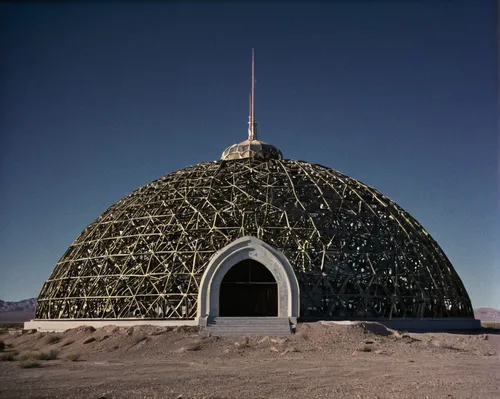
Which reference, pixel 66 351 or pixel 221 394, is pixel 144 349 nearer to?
pixel 66 351

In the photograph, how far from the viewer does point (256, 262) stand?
2794 cm

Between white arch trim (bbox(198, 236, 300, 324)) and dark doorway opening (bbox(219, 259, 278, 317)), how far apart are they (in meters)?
0.67

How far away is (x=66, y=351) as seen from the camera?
24.4 metres

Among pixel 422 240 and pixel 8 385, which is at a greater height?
pixel 422 240

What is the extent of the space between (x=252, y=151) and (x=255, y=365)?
19464 millimetres

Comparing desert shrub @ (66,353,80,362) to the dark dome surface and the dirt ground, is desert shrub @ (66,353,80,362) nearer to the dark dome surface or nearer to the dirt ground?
the dirt ground

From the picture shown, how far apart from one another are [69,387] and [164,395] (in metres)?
2.61

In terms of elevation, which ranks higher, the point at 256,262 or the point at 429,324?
the point at 256,262

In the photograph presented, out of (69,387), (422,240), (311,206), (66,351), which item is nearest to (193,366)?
(69,387)

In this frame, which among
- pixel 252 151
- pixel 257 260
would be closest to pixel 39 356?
pixel 257 260

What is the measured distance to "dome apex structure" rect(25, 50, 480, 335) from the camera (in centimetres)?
2745

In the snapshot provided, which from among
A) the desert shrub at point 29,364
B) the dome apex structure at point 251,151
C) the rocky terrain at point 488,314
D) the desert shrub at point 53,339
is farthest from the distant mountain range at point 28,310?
the desert shrub at point 29,364

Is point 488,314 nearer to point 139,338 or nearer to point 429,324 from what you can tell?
point 429,324

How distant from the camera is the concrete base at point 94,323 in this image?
26.6 m
